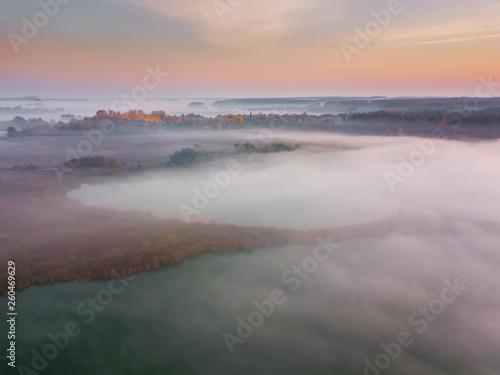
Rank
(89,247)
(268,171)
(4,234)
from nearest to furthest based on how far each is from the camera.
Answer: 1. (89,247)
2. (4,234)
3. (268,171)

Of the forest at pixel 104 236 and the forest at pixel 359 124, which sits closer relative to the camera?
the forest at pixel 104 236


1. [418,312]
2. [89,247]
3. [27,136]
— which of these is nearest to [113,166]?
[89,247]

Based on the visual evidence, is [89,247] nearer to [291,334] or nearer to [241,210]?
[291,334]

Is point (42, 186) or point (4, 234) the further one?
point (42, 186)

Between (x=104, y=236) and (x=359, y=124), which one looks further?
(x=359, y=124)

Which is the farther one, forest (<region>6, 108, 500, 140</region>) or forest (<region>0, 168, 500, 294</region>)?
forest (<region>6, 108, 500, 140</region>)

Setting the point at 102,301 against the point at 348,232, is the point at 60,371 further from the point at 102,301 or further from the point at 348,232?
the point at 348,232

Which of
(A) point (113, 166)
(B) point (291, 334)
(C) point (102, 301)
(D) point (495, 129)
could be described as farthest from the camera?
(D) point (495, 129)

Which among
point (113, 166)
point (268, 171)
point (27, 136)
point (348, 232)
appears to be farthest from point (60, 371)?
point (27, 136)

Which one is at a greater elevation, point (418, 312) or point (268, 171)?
point (418, 312)
